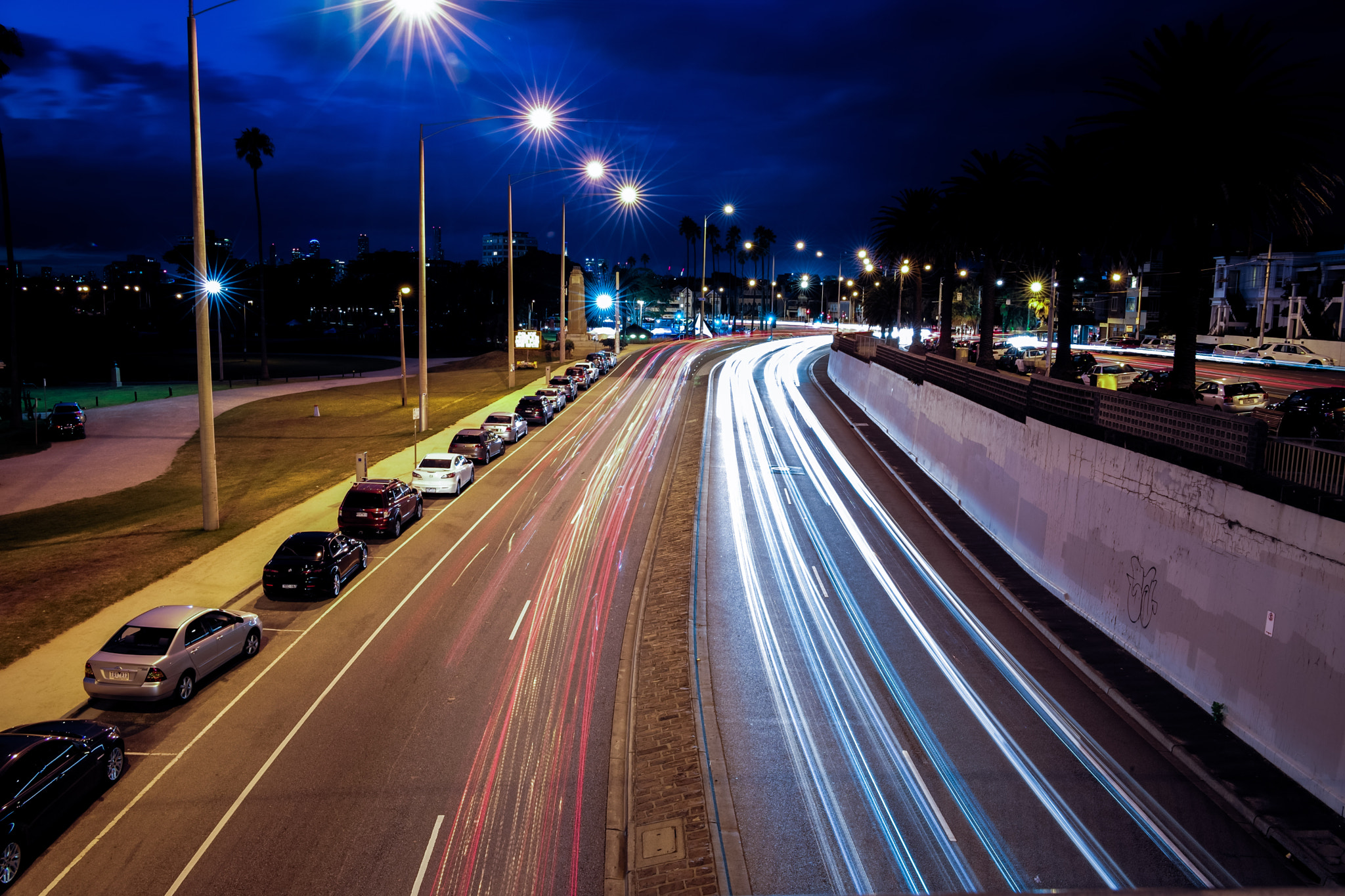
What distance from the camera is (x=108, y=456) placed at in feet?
120

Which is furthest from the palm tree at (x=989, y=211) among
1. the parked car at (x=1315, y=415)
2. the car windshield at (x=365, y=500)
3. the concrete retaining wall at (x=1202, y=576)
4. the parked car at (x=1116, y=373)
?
the car windshield at (x=365, y=500)

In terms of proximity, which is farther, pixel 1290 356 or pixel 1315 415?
pixel 1290 356

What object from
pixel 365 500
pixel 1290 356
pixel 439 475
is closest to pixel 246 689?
pixel 365 500

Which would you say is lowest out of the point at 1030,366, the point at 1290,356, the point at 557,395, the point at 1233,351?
the point at 557,395

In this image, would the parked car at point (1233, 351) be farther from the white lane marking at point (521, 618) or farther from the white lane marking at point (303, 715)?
the white lane marking at point (521, 618)

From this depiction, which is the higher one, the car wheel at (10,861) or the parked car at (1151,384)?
the parked car at (1151,384)

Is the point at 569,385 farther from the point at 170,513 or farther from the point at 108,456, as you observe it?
the point at 170,513

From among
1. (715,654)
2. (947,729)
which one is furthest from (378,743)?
(947,729)

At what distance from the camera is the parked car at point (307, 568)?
1844 centimetres

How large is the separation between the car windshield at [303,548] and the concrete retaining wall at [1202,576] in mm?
17902

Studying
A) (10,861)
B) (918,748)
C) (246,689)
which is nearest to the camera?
(10,861)

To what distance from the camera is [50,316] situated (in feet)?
293

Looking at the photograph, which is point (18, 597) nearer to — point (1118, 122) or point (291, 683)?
point (291, 683)

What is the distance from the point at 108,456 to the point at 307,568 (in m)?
25.1
